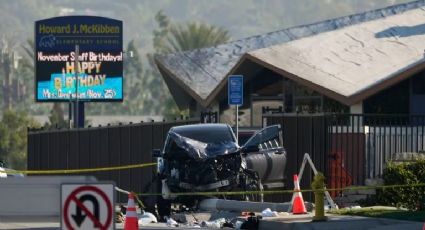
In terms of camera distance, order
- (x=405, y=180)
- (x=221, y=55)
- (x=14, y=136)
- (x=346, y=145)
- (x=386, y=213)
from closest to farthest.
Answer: (x=386, y=213) → (x=405, y=180) → (x=346, y=145) → (x=221, y=55) → (x=14, y=136)

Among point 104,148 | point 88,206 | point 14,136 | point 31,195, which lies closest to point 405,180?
point 31,195

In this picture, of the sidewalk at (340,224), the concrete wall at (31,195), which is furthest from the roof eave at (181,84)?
the concrete wall at (31,195)

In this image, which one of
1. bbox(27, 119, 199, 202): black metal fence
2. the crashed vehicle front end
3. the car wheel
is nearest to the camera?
the crashed vehicle front end

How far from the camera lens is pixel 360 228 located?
2255 centimetres

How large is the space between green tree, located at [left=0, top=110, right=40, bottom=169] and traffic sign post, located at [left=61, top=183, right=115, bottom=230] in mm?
91441

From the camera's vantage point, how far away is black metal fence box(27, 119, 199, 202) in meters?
39.9

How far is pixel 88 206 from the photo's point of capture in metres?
13.8

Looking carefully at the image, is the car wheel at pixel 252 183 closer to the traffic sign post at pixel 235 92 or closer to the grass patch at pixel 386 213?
the grass patch at pixel 386 213

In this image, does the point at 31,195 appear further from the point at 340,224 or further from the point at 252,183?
the point at 252,183

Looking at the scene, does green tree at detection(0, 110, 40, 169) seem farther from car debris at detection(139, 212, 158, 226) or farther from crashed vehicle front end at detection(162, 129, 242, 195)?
car debris at detection(139, 212, 158, 226)

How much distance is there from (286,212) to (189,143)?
3323 mm

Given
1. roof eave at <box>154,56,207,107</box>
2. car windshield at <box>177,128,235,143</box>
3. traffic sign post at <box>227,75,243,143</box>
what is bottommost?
car windshield at <box>177,128,235,143</box>

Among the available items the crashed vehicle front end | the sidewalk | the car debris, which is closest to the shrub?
the crashed vehicle front end

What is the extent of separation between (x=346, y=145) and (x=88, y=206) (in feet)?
60.4
